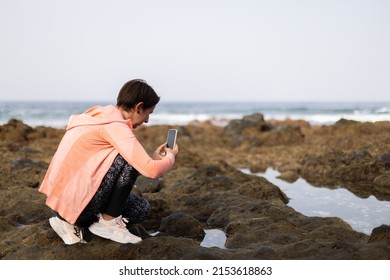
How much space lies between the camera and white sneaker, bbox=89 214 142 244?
317cm

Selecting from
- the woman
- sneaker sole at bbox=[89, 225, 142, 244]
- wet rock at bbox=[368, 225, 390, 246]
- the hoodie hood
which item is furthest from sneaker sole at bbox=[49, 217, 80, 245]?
wet rock at bbox=[368, 225, 390, 246]

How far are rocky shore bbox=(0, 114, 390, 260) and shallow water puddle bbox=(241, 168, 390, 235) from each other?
0.20m

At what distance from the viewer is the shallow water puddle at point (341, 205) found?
180 inches

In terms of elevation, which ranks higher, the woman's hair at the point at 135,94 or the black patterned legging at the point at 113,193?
the woman's hair at the point at 135,94

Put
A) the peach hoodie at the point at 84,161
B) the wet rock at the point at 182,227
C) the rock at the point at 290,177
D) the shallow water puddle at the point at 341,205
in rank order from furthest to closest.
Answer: the rock at the point at 290,177 < the shallow water puddle at the point at 341,205 < the wet rock at the point at 182,227 < the peach hoodie at the point at 84,161

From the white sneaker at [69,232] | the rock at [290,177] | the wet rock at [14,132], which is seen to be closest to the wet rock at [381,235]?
the white sneaker at [69,232]

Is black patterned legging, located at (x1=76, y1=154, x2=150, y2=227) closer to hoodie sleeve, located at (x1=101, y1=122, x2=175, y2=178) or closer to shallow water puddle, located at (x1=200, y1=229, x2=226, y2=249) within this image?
hoodie sleeve, located at (x1=101, y1=122, x2=175, y2=178)

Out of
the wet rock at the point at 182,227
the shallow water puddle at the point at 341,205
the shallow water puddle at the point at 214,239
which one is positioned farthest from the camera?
the shallow water puddle at the point at 341,205

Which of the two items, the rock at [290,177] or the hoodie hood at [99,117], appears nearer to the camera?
the hoodie hood at [99,117]

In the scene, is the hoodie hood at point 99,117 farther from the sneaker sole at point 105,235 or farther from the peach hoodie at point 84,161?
the sneaker sole at point 105,235

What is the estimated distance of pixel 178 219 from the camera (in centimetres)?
407

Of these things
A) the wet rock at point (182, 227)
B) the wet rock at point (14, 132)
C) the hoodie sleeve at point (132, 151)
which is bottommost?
the wet rock at point (14, 132)

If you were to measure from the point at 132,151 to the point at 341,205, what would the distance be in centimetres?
304

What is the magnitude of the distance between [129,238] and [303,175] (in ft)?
16.0
